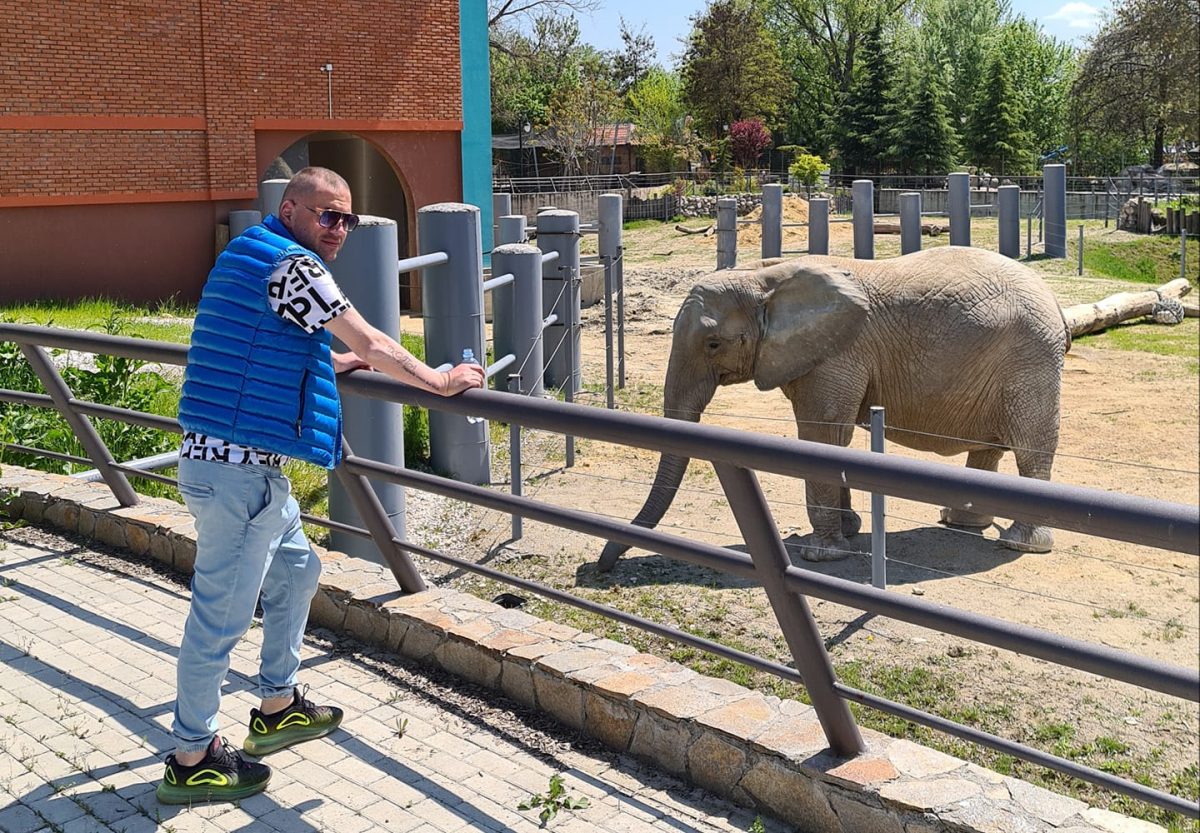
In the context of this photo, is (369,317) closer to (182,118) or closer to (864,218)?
(182,118)

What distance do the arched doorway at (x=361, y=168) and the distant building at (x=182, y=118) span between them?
159 centimetres

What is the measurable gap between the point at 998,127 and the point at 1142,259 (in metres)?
29.0

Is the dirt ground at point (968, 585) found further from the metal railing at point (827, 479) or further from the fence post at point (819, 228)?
the fence post at point (819, 228)

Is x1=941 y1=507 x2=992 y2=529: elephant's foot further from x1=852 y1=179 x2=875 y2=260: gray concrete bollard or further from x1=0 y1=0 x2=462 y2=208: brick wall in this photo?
x1=0 y1=0 x2=462 y2=208: brick wall

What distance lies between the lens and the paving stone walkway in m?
3.65

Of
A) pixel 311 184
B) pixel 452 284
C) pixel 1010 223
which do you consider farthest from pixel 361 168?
pixel 311 184

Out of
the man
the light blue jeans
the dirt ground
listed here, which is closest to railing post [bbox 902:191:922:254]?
the dirt ground

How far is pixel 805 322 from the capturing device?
29.9ft

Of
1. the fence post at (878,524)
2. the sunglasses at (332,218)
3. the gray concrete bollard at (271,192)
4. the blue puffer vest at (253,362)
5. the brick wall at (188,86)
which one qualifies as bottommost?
the fence post at (878,524)

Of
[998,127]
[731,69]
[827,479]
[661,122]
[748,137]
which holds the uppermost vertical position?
[731,69]

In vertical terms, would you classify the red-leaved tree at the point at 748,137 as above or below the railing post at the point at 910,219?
above

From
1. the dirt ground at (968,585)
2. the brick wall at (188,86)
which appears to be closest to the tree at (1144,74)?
the brick wall at (188,86)

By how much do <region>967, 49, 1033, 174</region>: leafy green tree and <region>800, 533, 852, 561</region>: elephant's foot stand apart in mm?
47559

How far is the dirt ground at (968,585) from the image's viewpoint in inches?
233
